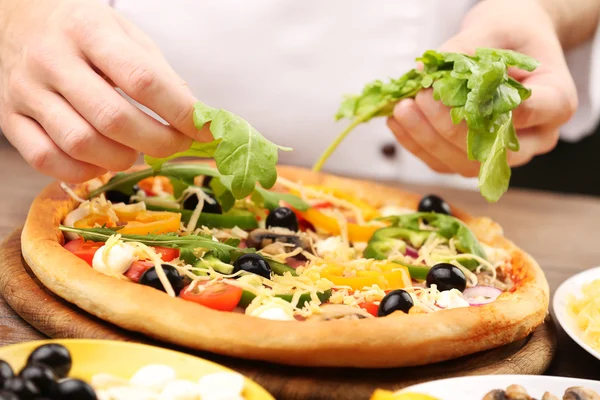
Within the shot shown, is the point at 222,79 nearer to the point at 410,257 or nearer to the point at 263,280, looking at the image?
the point at 410,257

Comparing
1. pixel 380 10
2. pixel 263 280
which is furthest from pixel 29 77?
pixel 380 10

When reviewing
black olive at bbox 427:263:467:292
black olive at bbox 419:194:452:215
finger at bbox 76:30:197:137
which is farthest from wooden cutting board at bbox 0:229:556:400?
black olive at bbox 419:194:452:215

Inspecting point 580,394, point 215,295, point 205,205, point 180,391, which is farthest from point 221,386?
point 205,205

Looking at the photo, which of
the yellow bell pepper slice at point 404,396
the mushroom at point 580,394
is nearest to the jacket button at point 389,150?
the mushroom at point 580,394

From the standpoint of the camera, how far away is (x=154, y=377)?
1.54 metres

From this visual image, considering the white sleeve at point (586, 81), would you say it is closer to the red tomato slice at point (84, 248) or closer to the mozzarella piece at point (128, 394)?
the red tomato slice at point (84, 248)

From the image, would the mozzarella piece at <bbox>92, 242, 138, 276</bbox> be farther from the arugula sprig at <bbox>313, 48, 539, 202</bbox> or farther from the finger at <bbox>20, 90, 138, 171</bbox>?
the arugula sprig at <bbox>313, 48, 539, 202</bbox>

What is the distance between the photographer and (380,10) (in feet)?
13.5

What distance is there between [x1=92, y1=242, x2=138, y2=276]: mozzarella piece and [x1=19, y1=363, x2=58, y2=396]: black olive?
25.9 inches

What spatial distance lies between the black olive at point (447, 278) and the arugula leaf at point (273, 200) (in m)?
0.73

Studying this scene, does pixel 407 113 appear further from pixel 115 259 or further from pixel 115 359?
pixel 115 359

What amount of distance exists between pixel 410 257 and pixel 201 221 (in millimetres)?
786

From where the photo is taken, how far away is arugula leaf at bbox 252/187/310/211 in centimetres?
287

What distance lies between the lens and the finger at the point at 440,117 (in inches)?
108
